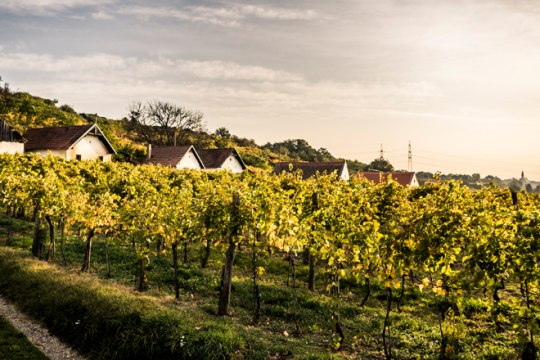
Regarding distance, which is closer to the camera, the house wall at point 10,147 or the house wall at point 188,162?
the house wall at point 10,147

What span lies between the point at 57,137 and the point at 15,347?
3863 cm

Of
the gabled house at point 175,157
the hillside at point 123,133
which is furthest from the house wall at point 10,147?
the gabled house at point 175,157

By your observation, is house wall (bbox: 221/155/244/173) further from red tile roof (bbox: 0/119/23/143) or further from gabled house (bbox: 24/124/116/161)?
red tile roof (bbox: 0/119/23/143)

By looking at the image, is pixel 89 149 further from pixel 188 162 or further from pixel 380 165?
pixel 380 165

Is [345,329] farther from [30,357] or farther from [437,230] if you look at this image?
[30,357]

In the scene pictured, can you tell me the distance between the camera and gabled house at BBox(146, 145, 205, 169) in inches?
1877

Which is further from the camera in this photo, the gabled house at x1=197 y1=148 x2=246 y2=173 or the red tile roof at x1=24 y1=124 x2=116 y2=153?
the gabled house at x1=197 y1=148 x2=246 y2=173

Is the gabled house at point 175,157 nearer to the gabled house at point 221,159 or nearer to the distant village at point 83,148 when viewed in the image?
the distant village at point 83,148

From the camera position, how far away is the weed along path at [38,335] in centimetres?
920

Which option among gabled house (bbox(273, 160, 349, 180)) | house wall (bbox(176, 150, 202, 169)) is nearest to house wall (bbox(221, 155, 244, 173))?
house wall (bbox(176, 150, 202, 169))

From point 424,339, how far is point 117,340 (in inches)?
294

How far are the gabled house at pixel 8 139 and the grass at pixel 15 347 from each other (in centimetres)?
3372

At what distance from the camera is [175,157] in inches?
1898

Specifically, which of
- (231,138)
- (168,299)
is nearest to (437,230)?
(168,299)
